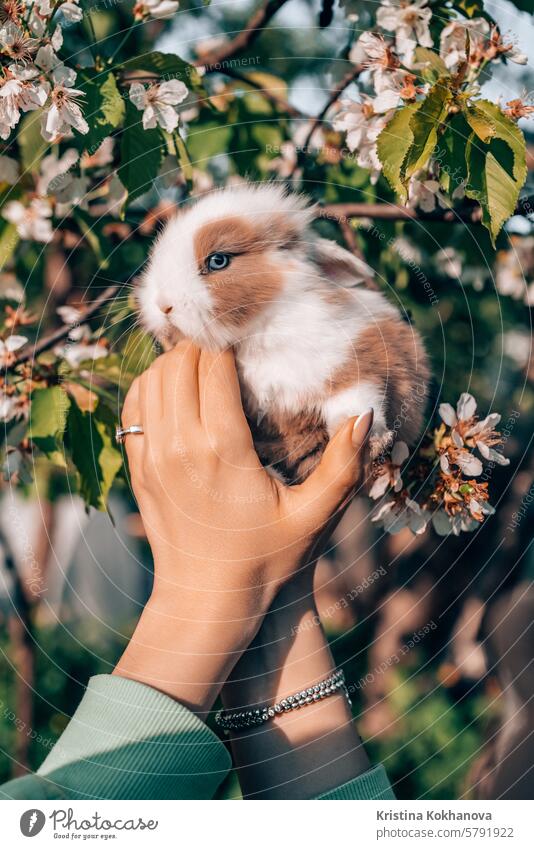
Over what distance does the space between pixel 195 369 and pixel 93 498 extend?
0.31 meters

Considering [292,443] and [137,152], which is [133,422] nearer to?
[292,443]

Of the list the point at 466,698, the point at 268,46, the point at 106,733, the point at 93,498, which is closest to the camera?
the point at 106,733

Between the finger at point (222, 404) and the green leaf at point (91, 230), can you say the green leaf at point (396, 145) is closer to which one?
the finger at point (222, 404)

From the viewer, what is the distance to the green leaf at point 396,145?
0.81m

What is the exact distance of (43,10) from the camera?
2.78 ft

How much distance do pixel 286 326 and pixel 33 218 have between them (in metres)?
0.51

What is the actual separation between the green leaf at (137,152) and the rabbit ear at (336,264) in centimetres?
24

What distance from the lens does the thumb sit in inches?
31.7

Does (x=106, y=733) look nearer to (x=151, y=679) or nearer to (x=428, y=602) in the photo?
(x=151, y=679)

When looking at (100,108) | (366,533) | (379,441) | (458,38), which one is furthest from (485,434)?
(366,533)

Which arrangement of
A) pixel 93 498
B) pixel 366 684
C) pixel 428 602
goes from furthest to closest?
1. pixel 366 684
2. pixel 428 602
3. pixel 93 498

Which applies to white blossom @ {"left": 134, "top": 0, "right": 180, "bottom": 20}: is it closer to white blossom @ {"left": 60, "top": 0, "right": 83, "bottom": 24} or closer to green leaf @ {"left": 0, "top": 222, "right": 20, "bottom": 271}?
white blossom @ {"left": 60, "top": 0, "right": 83, "bottom": 24}

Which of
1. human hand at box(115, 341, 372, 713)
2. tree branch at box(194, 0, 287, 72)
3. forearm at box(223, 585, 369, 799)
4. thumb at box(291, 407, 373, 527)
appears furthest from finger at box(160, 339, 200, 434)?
tree branch at box(194, 0, 287, 72)
